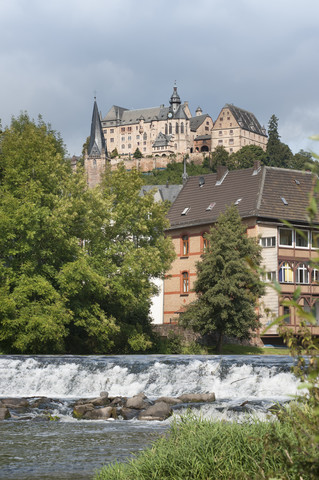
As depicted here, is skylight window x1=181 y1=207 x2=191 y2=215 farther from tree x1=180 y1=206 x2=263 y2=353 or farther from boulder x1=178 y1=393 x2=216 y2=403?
boulder x1=178 y1=393 x2=216 y2=403

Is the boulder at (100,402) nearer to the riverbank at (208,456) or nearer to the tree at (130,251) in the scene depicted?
the riverbank at (208,456)

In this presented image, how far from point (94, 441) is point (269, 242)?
39.7 metres

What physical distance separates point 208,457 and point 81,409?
1483 centimetres

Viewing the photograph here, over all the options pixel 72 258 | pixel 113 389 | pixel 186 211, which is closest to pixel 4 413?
pixel 113 389

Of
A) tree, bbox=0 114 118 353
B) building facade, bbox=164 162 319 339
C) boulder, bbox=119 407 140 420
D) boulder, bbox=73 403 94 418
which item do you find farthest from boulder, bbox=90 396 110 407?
building facade, bbox=164 162 319 339

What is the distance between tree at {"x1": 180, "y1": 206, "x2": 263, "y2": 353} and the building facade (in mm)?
4470

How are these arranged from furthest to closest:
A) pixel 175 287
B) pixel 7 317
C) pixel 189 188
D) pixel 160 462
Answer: pixel 189 188 < pixel 175 287 < pixel 7 317 < pixel 160 462

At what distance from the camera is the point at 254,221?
186 feet

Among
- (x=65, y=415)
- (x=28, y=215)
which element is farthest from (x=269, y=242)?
(x=65, y=415)

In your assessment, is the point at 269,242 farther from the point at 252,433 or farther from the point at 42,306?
the point at 252,433

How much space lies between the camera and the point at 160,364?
106 feet

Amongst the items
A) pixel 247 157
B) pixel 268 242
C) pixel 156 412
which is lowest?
pixel 156 412

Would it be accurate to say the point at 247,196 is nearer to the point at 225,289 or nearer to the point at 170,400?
the point at 225,289

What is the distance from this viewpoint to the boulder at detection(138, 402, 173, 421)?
2289 centimetres
